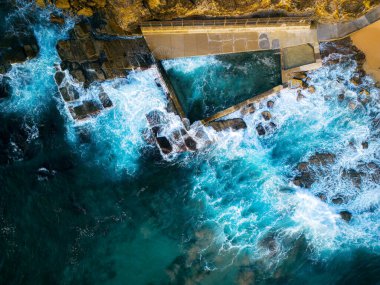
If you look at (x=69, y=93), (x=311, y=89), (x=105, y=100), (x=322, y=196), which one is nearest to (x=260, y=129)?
(x=311, y=89)

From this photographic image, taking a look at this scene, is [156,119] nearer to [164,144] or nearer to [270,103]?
[164,144]

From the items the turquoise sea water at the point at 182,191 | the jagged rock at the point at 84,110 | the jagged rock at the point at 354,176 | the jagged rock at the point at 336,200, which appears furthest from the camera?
the jagged rock at the point at 354,176

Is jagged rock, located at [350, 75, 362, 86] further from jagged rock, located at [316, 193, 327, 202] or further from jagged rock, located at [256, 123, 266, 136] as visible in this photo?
jagged rock, located at [316, 193, 327, 202]

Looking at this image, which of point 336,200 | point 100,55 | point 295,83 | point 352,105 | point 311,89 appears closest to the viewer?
point 100,55

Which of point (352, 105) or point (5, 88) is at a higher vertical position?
point (5, 88)

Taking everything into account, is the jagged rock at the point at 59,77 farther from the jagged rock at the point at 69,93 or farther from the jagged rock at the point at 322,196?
the jagged rock at the point at 322,196

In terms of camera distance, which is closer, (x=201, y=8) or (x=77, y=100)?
(x=201, y=8)

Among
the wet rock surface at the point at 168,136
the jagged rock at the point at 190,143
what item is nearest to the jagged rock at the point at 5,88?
the wet rock surface at the point at 168,136

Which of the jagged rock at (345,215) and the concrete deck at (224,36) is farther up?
the concrete deck at (224,36)
